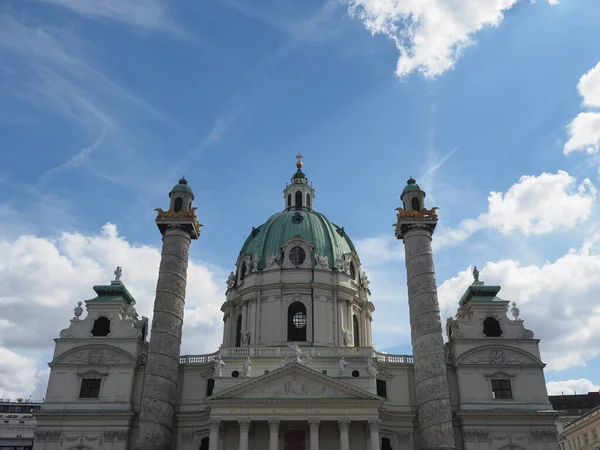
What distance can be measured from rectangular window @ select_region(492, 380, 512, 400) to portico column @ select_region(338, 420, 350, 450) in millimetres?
12295

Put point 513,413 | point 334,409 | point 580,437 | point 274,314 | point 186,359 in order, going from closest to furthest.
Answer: point 334,409, point 513,413, point 186,359, point 274,314, point 580,437

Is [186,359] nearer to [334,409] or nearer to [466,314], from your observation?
[334,409]

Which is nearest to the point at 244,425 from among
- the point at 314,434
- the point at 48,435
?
the point at 314,434

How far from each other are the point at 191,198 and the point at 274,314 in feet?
41.2

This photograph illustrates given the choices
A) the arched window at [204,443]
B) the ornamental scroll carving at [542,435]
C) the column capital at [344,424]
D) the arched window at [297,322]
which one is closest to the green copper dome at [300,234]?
the arched window at [297,322]

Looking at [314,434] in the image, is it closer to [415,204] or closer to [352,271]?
[415,204]

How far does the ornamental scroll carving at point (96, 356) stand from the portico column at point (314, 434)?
51.0ft

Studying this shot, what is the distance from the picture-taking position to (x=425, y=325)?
4353 cm

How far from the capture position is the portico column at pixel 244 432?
39.6 metres

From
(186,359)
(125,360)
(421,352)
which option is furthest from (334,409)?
(125,360)

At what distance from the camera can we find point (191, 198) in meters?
50.2

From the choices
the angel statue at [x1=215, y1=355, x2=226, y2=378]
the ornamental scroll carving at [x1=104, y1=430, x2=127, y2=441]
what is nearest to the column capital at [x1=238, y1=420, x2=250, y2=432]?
the angel statue at [x1=215, y1=355, x2=226, y2=378]

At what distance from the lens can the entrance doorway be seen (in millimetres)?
42156

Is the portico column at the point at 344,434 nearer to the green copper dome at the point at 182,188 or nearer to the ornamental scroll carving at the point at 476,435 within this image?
the ornamental scroll carving at the point at 476,435
